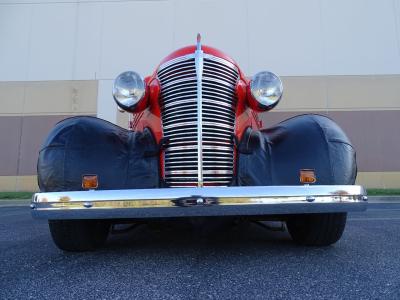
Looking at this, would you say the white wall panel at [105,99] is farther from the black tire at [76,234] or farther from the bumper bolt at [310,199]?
the bumper bolt at [310,199]

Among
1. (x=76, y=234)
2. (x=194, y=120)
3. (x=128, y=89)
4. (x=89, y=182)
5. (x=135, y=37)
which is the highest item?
(x=135, y=37)

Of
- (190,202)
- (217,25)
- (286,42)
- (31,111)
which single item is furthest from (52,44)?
(190,202)

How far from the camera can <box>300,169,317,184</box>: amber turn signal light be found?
2.36 meters

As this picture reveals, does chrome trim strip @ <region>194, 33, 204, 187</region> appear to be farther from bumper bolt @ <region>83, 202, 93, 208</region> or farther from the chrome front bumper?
bumper bolt @ <region>83, 202, 93, 208</region>

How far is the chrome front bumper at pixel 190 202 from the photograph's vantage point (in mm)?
2074

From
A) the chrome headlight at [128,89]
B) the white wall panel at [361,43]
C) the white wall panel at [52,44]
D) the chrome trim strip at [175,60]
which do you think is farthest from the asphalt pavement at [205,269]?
the white wall panel at [52,44]

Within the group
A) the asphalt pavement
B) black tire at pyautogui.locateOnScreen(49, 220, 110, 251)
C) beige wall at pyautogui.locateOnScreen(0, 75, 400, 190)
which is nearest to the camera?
the asphalt pavement

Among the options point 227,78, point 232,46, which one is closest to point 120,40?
point 232,46

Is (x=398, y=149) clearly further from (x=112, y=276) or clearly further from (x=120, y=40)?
(x=112, y=276)

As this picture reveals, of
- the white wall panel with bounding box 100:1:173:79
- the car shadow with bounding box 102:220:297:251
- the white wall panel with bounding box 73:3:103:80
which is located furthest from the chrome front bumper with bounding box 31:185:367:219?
the white wall panel with bounding box 73:3:103:80

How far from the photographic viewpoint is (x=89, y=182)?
232cm

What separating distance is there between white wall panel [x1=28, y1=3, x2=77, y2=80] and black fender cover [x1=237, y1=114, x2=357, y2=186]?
1136 centimetres

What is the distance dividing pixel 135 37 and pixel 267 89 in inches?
412

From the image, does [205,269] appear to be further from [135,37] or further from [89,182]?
[135,37]
